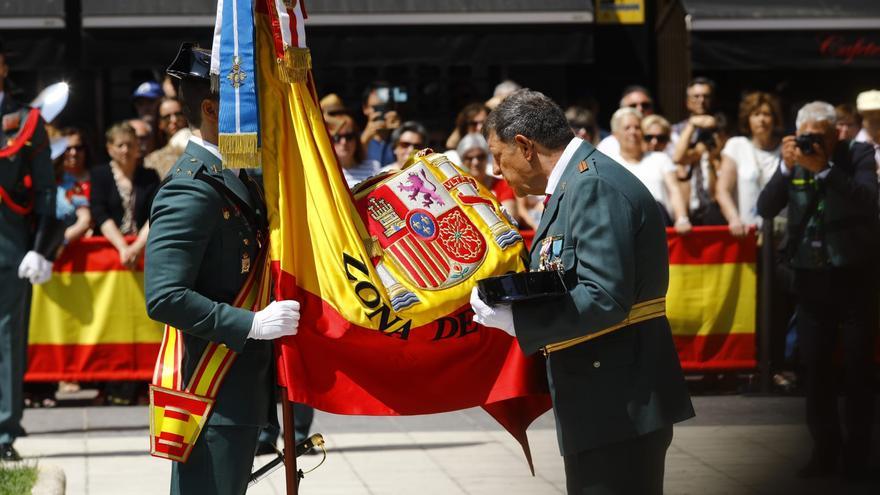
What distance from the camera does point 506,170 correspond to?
14.3 ft

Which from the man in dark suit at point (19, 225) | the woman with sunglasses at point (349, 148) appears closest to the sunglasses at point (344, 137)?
the woman with sunglasses at point (349, 148)

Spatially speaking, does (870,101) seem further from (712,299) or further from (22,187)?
(22,187)

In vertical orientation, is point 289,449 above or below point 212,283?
below

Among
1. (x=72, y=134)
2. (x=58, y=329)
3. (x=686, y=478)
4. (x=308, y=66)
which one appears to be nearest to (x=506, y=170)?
(x=308, y=66)

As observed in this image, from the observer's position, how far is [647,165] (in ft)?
32.8

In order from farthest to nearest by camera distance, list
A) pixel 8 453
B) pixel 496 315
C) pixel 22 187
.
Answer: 1. pixel 22 187
2. pixel 8 453
3. pixel 496 315

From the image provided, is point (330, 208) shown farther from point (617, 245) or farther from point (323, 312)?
point (617, 245)

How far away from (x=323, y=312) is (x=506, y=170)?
72 cm

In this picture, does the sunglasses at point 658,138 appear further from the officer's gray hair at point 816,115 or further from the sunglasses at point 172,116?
the sunglasses at point 172,116

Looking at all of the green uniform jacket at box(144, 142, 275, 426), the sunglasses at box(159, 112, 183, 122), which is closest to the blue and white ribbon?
the green uniform jacket at box(144, 142, 275, 426)

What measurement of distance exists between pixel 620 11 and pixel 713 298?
5802mm

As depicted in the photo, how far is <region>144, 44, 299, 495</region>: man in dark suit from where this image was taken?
14.3 ft

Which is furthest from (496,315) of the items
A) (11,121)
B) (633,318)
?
(11,121)

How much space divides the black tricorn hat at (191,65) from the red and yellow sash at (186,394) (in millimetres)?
627
